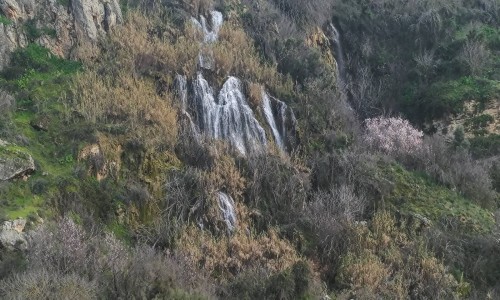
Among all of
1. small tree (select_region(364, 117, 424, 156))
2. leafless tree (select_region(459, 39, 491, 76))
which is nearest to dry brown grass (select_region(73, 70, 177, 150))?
small tree (select_region(364, 117, 424, 156))

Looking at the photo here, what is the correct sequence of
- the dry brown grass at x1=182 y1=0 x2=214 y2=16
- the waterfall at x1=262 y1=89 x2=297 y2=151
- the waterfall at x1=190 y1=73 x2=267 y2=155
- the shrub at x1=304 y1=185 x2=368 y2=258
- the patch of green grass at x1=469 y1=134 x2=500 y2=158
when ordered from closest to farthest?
the shrub at x1=304 y1=185 x2=368 y2=258, the waterfall at x1=190 y1=73 x2=267 y2=155, the waterfall at x1=262 y1=89 x2=297 y2=151, the patch of green grass at x1=469 y1=134 x2=500 y2=158, the dry brown grass at x1=182 y1=0 x2=214 y2=16

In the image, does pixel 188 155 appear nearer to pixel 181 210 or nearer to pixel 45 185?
pixel 181 210

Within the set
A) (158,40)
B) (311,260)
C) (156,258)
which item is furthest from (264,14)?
(156,258)

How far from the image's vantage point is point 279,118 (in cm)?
2431

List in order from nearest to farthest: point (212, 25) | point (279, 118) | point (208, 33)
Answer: point (279, 118), point (208, 33), point (212, 25)

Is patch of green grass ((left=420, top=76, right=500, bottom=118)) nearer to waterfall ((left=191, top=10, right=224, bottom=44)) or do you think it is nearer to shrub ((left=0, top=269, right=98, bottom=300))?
waterfall ((left=191, top=10, right=224, bottom=44))

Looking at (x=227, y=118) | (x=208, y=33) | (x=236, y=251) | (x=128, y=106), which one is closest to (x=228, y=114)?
(x=227, y=118)

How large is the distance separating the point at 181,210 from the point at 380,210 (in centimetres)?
751

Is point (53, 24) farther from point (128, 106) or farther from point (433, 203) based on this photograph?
point (433, 203)

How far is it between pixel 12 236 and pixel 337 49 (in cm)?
2589

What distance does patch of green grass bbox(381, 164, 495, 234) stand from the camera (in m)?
19.6

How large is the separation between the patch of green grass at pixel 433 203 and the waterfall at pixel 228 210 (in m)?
6.39

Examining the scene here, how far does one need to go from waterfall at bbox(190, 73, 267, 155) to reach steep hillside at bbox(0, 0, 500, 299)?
7 centimetres

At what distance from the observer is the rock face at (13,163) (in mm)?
15336
